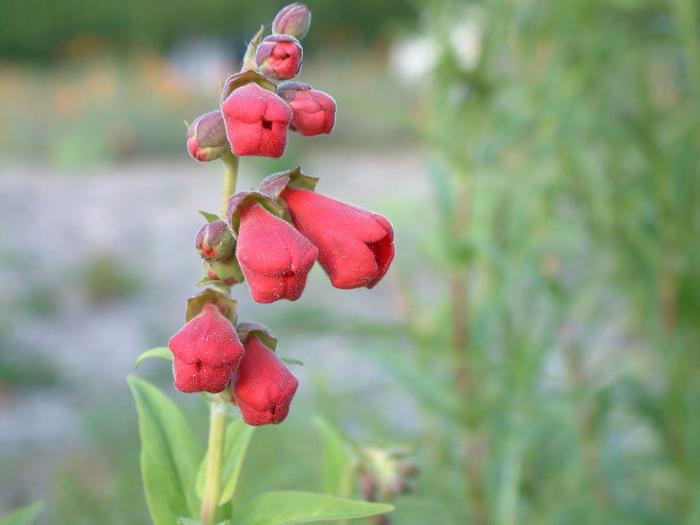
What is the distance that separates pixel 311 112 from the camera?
29.5 inches

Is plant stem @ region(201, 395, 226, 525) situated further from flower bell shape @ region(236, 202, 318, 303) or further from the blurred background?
the blurred background

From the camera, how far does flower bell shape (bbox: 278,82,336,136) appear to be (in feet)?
2.46

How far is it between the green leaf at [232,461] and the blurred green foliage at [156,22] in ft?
40.9

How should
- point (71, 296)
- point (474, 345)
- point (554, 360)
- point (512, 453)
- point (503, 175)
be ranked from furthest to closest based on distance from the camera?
point (71, 296), point (554, 360), point (503, 175), point (474, 345), point (512, 453)

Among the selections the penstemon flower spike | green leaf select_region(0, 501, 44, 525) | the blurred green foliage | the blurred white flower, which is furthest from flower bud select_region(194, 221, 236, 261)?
the blurred green foliage

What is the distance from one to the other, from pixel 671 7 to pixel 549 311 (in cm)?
63

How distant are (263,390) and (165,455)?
0.63 ft

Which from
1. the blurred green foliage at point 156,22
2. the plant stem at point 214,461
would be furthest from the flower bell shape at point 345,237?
the blurred green foliage at point 156,22

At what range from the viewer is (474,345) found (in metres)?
1.64

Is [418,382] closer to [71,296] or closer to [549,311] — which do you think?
[549,311]

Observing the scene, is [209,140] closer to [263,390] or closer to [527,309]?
[263,390]

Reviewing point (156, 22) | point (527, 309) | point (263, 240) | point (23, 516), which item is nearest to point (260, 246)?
point (263, 240)

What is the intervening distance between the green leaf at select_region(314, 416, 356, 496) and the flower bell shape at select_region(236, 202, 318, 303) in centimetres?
38

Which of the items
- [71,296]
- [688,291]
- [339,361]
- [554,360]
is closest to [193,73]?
[71,296]
